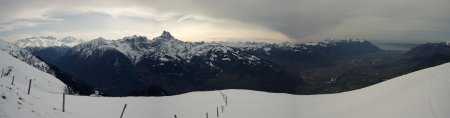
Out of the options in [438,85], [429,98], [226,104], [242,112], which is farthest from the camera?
[226,104]

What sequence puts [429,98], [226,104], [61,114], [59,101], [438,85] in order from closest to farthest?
[429,98] → [438,85] → [61,114] → [59,101] → [226,104]

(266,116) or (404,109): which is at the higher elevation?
(404,109)

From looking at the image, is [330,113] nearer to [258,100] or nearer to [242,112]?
[242,112]

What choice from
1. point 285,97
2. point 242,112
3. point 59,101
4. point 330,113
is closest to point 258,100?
point 285,97

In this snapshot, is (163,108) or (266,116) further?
(163,108)

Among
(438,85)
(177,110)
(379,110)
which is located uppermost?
(438,85)

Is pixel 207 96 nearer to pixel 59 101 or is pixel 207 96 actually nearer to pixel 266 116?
pixel 266 116
